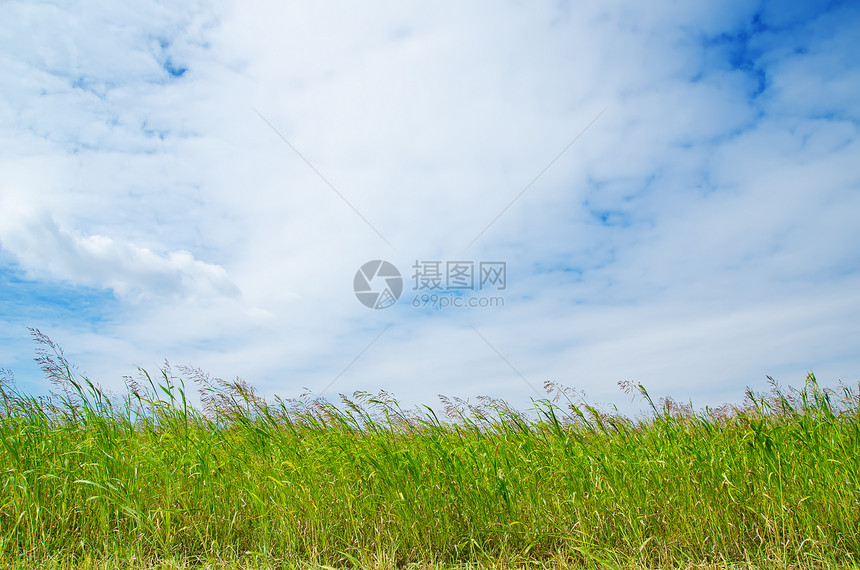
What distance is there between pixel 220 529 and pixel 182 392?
143cm

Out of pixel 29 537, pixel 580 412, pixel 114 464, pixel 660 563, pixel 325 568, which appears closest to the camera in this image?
pixel 325 568

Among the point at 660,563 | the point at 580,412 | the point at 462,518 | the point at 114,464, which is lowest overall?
the point at 660,563

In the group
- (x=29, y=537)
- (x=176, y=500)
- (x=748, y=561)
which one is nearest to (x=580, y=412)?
(x=748, y=561)

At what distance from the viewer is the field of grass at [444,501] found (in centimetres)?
326

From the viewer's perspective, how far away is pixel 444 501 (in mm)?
3486

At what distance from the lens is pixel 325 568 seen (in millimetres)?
2955

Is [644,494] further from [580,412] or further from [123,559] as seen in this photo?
[123,559]

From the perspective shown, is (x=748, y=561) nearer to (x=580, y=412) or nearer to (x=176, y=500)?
(x=580, y=412)

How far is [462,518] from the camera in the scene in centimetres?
349

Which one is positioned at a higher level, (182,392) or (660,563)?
(182,392)

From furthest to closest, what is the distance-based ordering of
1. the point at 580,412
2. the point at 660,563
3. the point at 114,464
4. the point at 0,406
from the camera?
the point at 0,406 < the point at 580,412 < the point at 114,464 < the point at 660,563

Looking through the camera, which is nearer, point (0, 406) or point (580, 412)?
point (580, 412)

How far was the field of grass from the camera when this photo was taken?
128 inches

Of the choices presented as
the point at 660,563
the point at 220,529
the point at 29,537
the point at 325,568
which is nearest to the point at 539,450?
the point at 660,563
